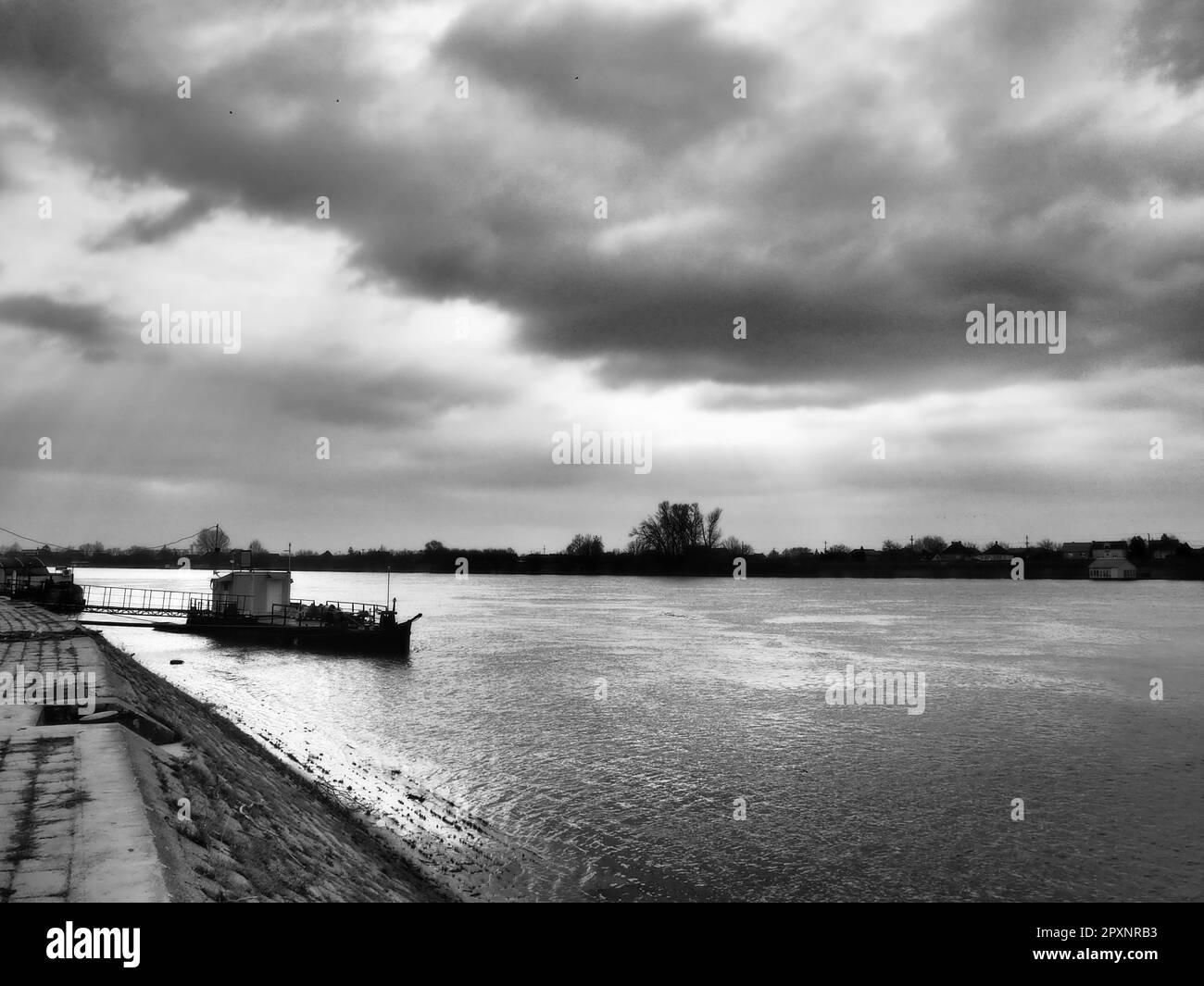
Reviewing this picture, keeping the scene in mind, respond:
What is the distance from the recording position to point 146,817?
828 cm

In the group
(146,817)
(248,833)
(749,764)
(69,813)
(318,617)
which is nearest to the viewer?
(69,813)

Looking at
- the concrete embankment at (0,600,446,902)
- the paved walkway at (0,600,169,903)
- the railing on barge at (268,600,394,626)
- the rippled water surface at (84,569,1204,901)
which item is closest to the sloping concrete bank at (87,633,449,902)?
the concrete embankment at (0,600,446,902)

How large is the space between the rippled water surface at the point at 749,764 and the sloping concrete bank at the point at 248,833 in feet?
4.91

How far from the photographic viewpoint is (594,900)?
1441cm

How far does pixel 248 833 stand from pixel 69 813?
3.39 m

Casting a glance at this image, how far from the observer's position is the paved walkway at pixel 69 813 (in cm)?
651

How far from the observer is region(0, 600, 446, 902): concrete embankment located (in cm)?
695

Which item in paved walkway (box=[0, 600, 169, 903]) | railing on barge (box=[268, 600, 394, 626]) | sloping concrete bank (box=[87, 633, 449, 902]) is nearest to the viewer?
paved walkway (box=[0, 600, 169, 903])

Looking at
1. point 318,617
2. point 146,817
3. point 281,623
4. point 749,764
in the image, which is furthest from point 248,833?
point 281,623

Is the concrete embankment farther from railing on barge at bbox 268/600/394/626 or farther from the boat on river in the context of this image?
railing on barge at bbox 268/600/394/626

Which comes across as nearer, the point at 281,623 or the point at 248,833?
the point at 248,833

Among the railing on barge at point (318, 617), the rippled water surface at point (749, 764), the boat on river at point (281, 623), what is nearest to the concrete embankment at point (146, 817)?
the rippled water surface at point (749, 764)

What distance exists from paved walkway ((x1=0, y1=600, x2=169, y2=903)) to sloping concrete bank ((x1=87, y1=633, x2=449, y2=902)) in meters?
0.30

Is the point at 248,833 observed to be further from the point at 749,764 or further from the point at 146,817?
the point at 749,764
